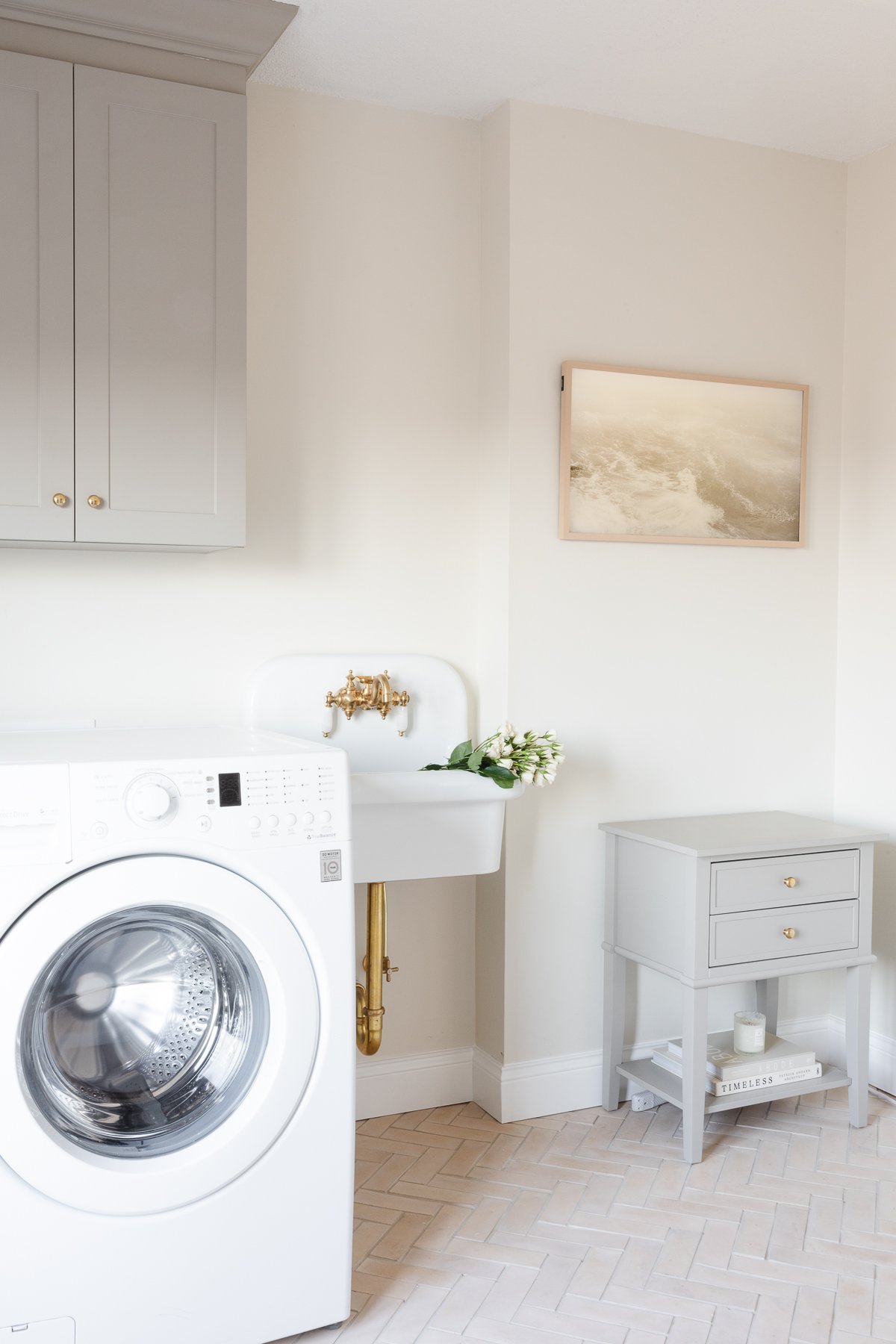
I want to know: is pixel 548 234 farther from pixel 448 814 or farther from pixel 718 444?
pixel 448 814

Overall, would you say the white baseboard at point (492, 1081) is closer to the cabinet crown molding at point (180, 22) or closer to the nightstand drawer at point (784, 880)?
the nightstand drawer at point (784, 880)

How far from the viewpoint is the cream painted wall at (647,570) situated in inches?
107

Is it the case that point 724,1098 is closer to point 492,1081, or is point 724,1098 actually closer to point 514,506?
point 492,1081

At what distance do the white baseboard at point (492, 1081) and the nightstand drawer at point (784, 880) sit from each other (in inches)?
22.2

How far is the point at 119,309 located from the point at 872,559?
6.69ft

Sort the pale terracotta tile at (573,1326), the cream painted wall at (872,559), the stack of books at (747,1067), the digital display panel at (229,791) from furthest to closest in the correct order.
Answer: the cream painted wall at (872,559), the stack of books at (747,1067), the pale terracotta tile at (573,1326), the digital display panel at (229,791)

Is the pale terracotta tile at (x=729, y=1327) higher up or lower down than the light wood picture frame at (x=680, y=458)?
lower down

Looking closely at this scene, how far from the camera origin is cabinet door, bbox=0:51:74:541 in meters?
2.04

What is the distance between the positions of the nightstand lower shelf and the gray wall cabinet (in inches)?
62.0

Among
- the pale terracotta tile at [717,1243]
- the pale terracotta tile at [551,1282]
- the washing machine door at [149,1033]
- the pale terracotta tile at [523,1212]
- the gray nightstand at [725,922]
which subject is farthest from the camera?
the gray nightstand at [725,922]

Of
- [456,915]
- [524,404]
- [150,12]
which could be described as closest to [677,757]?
[456,915]

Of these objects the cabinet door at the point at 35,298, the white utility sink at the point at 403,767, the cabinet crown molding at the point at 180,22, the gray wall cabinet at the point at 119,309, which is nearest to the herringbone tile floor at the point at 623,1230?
the white utility sink at the point at 403,767

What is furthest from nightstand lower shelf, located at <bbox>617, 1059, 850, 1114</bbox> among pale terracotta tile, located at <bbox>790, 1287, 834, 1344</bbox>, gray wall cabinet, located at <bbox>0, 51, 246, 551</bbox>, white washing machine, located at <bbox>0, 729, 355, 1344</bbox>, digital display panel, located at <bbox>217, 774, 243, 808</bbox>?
gray wall cabinet, located at <bbox>0, 51, 246, 551</bbox>

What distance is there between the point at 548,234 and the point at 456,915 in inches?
67.7
